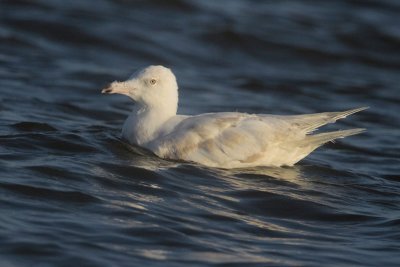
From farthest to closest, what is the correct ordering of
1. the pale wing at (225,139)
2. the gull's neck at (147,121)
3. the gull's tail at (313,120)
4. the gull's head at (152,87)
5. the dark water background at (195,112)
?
the gull's head at (152,87)
the gull's neck at (147,121)
the gull's tail at (313,120)
the pale wing at (225,139)
the dark water background at (195,112)

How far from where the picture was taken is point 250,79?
16.6 meters

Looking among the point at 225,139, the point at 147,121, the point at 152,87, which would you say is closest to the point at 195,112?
the point at 152,87

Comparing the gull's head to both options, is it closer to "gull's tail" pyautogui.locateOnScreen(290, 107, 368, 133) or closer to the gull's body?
the gull's body

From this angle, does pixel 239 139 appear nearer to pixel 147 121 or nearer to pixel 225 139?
pixel 225 139

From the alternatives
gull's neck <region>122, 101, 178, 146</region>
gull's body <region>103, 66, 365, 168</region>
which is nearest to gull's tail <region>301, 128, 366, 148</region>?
gull's body <region>103, 66, 365, 168</region>

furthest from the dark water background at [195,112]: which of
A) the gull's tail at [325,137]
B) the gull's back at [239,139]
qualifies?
the gull's tail at [325,137]

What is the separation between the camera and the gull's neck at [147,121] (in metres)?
10.7

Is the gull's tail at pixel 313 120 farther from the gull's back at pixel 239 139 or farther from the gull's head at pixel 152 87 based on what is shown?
the gull's head at pixel 152 87

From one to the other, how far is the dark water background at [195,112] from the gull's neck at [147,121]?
19cm

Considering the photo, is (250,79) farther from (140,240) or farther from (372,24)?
(140,240)

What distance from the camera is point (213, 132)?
33.7ft

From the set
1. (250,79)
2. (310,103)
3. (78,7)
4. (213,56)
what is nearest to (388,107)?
(310,103)

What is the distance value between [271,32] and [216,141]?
916 centimetres

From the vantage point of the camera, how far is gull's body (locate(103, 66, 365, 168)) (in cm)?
1028
